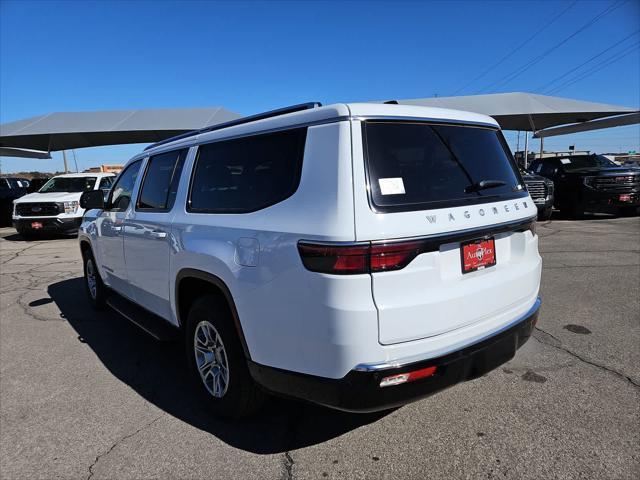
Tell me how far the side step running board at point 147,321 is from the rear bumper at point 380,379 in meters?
1.27

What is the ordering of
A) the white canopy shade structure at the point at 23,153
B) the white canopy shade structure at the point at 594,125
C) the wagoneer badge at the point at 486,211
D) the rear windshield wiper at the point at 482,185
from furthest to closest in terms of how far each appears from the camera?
the white canopy shade structure at the point at 23,153 < the white canopy shade structure at the point at 594,125 < the rear windshield wiper at the point at 482,185 < the wagoneer badge at the point at 486,211

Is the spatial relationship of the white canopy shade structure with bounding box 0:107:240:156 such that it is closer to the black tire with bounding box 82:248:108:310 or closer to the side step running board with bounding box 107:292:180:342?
the black tire with bounding box 82:248:108:310

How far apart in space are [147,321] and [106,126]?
1964 cm

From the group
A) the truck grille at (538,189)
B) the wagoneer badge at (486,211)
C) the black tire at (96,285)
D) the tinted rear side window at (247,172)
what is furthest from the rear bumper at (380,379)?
the truck grille at (538,189)

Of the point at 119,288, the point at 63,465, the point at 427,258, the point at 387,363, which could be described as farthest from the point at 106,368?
the point at 427,258

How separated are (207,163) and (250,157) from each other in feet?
1.79

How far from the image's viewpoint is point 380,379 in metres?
2.11

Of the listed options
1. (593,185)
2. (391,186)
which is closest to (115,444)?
(391,186)

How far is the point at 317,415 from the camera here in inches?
119

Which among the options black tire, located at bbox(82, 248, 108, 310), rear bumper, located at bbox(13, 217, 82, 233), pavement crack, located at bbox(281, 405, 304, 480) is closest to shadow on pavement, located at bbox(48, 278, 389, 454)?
pavement crack, located at bbox(281, 405, 304, 480)

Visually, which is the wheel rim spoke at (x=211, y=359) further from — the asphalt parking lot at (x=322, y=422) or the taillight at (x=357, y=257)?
the taillight at (x=357, y=257)

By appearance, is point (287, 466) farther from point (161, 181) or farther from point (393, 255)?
point (161, 181)

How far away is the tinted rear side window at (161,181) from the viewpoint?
11.2 feet

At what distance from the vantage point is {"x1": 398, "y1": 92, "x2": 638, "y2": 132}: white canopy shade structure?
19672 millimetres
